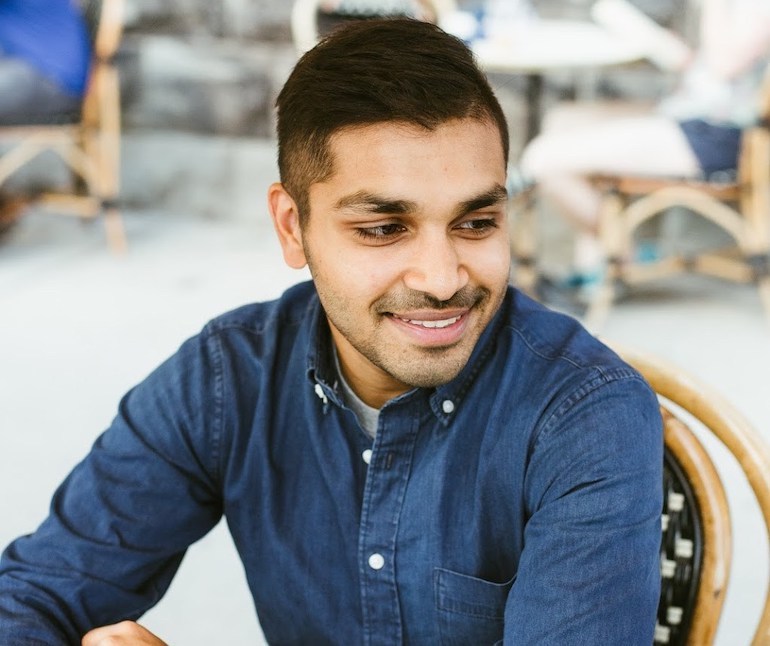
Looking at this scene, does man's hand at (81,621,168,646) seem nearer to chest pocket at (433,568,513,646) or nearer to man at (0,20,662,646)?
man at (0,20,662,646)

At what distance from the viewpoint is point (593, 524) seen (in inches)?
38.6

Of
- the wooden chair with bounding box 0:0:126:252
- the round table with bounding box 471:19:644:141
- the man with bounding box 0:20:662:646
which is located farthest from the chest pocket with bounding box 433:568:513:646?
the wooden chair with bounding box 0:0:126:252

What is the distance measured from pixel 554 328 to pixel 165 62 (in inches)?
179

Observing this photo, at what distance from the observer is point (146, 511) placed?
1206 mm

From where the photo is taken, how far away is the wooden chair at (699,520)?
1.10 m

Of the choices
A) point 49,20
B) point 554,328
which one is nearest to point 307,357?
point 554,328

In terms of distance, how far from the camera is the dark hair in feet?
3.51

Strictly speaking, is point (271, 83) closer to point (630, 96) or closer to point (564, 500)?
point (630, 96)

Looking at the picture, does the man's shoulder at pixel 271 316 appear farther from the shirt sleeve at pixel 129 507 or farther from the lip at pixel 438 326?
the lip at pixel 438 326

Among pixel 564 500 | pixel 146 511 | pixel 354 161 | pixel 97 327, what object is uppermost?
pixel 354 161

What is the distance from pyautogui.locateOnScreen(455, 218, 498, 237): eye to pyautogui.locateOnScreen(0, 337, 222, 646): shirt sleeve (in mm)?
362

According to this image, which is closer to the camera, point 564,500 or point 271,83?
point 564,500

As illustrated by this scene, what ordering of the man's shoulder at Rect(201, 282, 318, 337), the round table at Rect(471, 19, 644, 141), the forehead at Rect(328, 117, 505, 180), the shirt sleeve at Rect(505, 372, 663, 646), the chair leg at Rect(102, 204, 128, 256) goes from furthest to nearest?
the chair leg at Rect(102, 204, 128, 256), the round table at Rect(471, 19, 644, 141), the man's shoulder at Rect(201, 282, 318, 337), the forehead at Rect(328, 117, 505, 180), the shirt sleeve at Rect(505, 372, 663, 646)

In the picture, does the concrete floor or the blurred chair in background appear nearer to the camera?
the concrete floor
